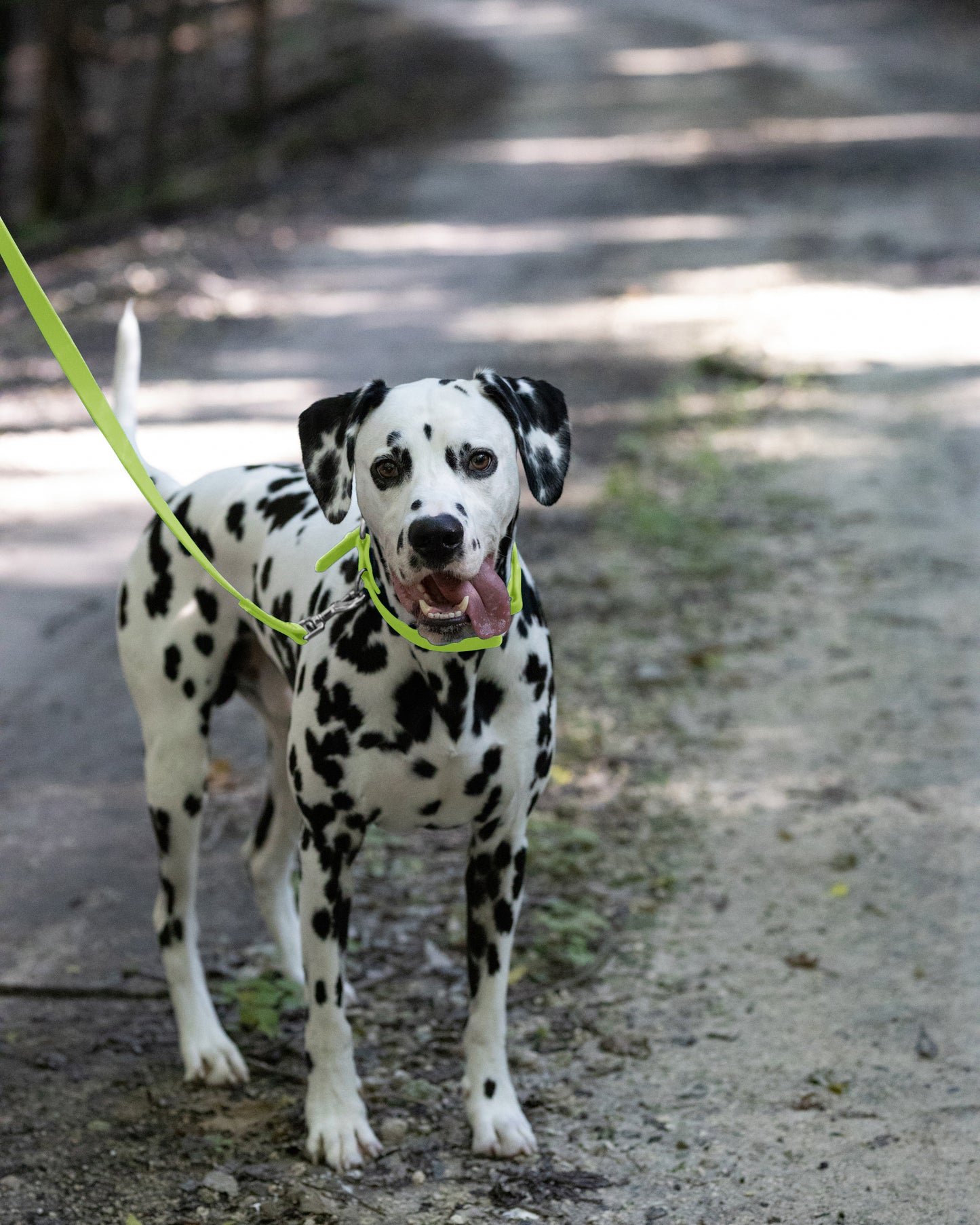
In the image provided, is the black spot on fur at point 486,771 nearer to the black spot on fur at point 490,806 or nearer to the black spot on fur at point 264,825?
the black spot on fur at point 490,806

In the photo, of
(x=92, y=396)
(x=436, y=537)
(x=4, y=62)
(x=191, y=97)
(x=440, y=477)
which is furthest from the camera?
(x=191, y=97)

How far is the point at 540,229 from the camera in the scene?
15.6m

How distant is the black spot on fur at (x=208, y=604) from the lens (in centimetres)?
403

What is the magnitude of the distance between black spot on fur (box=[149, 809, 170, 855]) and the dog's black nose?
1.48m

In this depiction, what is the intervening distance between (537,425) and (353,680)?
2.48 feet

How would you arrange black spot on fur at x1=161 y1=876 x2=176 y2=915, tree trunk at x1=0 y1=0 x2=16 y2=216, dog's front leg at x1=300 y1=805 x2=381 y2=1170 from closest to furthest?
dog's front leg at x1=300 y1=805 x2=381 y2=1170
black spot on fur at x1=161 y1=876 x2=176 y2=915
tree trunk at x1=0 y1=0 x2=16 y2=216

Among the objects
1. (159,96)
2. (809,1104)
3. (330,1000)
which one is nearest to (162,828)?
(330,1000)

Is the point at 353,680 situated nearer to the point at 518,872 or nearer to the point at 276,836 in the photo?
the point at 518,872

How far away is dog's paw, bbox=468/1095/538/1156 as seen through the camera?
3744mm

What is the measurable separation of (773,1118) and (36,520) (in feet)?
19.6

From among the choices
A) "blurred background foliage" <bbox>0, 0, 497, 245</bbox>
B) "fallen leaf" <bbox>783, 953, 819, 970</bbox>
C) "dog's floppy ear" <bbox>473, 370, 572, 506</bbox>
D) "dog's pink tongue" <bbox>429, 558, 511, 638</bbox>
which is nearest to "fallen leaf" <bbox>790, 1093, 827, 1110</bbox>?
"fallen leaf" <bbox>783, 953, 819, 970</bbox>

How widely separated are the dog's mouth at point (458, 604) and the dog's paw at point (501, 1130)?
1373 mm

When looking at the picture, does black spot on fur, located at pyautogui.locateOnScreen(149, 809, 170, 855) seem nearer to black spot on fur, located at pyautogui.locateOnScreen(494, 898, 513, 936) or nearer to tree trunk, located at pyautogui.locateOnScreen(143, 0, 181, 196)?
black spot on fur, located at pyautogui.locateOnScreen(494, 898, 513, 936)

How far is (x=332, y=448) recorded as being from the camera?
11.2 feet
